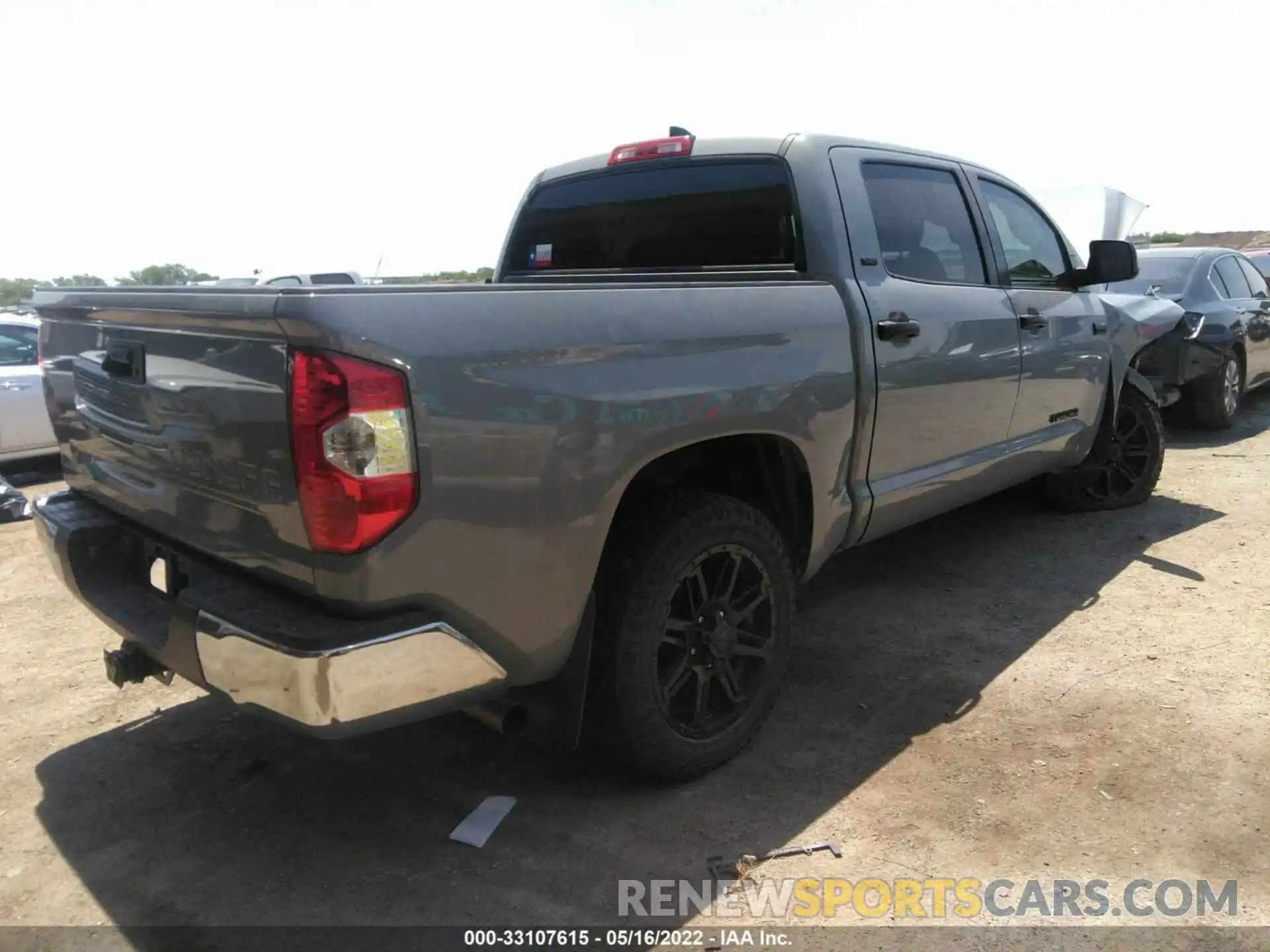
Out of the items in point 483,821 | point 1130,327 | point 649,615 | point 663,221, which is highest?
point 663,221

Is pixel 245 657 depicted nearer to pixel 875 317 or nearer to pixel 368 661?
pixel 368 661

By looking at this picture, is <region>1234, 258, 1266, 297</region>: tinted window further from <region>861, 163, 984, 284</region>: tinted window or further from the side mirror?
<region>861, 163, 984, 284</region>: tinted window

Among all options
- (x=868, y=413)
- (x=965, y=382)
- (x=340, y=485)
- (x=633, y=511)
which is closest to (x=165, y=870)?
(x=340, y=485)

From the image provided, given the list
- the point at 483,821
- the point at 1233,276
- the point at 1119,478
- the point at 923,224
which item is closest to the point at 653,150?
the point at 923,224

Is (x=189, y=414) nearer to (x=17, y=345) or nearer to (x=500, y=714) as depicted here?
(x=500, y=714)

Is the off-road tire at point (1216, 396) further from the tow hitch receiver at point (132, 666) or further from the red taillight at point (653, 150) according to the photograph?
the tow hitch receiver at point (132, 666)

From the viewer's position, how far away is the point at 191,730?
11.0ft

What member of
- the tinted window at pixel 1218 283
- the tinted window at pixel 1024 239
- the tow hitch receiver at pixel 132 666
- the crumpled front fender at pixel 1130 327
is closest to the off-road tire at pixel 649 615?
the tow hitch receiver at pixel 132 666

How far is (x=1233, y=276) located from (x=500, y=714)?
882 centimetres

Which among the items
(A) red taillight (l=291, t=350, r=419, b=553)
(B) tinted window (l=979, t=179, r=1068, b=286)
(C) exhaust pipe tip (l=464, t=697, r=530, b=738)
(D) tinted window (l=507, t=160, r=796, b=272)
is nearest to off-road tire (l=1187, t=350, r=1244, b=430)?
(B) tinted window (l=979, t=179, r=1068, b=286)

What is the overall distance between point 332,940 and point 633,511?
4.42 feet

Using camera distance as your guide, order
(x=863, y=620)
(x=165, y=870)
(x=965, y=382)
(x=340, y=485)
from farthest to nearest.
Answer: (x=863, y=620)
(x=965, y=382)
(x=165, y=870)
(x=340, y=485)

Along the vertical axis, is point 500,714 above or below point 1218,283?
below

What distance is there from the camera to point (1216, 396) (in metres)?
8.04
